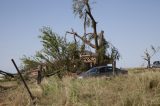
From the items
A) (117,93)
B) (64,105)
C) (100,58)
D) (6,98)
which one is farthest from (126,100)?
(100,58)

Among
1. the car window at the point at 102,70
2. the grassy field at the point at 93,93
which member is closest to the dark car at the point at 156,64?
the car window at the point at 102,70

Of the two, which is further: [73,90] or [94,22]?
[94,22]

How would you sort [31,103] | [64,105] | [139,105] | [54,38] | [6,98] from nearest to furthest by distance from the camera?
[139,105]
[64,105]
[31,103]
[6,98]
[54,38]

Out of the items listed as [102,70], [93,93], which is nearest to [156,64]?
[102,70]

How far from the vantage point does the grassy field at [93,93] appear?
478 inches

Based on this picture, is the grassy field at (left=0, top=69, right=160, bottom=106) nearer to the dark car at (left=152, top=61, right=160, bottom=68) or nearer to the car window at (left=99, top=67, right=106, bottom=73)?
the car window at (left=99, top=67, right=106, bottom=73)

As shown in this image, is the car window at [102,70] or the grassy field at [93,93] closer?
the grassy field at [93,93]

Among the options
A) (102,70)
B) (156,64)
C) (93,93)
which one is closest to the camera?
(93,93)

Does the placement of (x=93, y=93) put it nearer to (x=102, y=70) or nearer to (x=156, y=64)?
(x=102, y=70)

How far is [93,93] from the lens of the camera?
13.8m

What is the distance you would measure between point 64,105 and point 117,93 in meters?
2.00

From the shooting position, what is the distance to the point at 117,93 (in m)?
13.5

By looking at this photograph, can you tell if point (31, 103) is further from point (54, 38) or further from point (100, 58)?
point (100, 58)

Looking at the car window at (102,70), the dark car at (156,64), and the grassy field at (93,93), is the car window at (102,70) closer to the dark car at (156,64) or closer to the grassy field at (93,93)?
the grassy field at (93,93)
